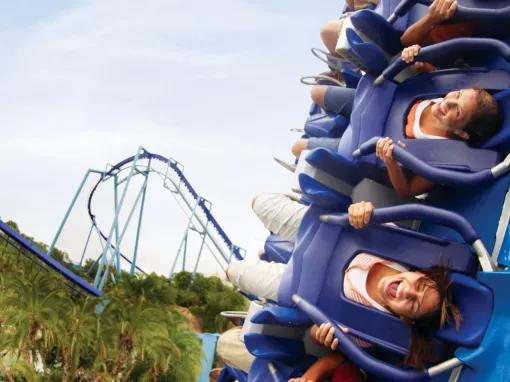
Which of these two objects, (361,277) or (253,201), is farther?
(253,201)

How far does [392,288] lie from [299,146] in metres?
1.16

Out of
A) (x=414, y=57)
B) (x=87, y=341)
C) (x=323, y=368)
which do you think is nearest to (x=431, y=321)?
(x=323, y=368)

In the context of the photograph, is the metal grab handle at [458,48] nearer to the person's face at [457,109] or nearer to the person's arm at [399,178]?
the person's face at [457,109]

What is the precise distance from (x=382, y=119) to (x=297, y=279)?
0.55 meters

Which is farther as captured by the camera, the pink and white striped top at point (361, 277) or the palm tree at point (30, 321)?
the palm tree at point (30, 321)

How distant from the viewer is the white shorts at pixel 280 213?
7.18ft

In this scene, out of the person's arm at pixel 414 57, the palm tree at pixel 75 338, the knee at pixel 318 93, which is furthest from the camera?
the palm tree at pixel 75 338

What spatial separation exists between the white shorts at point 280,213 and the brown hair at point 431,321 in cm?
59

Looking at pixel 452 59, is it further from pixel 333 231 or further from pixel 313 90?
pixel 313 90

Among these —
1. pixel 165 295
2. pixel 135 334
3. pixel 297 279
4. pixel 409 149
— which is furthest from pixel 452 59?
pixel 165 295

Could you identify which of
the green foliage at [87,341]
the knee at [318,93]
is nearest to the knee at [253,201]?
the knee at [318,93]

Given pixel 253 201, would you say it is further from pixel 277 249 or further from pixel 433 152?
pixel 433 152

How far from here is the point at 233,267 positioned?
92.4 inches

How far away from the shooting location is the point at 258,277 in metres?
2.21
